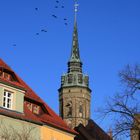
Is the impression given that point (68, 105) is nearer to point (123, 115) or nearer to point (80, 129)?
point (80, 129)

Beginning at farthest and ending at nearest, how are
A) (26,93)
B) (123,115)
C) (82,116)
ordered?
(82,116) < (26,93) < (123,115)

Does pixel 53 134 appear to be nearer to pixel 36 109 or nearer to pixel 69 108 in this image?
pixel 36 109

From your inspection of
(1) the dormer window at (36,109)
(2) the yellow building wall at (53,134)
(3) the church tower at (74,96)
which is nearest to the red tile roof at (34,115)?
(2) the yellow building wall at (53,134)

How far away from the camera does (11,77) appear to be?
32.6m

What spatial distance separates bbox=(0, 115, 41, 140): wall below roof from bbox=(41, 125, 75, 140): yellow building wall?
3.18ft

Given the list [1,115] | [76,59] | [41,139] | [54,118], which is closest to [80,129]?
[54,118]

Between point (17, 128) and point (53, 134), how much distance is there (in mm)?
4584

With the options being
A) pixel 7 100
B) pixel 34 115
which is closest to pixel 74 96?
pixel 34 115

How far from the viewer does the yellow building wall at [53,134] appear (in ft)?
109

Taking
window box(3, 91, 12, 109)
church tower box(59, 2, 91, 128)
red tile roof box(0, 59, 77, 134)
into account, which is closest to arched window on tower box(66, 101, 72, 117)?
church tower box(59, 2, 91, 128)

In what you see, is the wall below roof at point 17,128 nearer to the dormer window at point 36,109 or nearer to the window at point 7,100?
the window at point 7,100

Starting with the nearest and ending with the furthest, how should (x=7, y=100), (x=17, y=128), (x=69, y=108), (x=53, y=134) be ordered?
(x=17, y=128) → (x=7, y=100) → (x=53, y=134) → (x=69, y=108)

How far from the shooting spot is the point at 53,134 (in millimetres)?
34406

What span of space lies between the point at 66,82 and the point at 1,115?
91.6 meters
